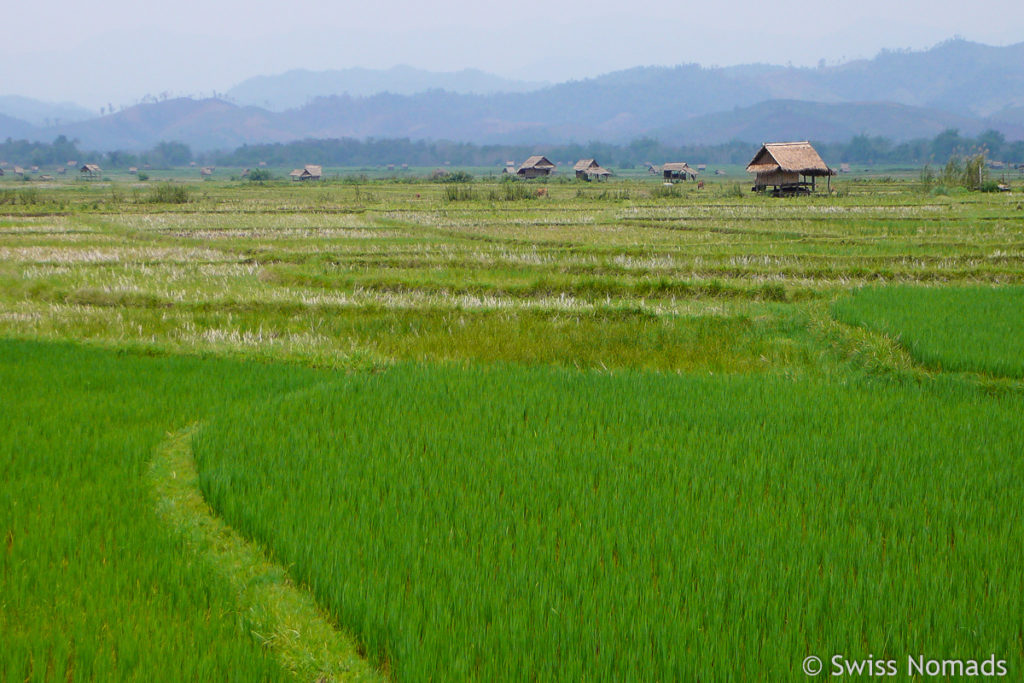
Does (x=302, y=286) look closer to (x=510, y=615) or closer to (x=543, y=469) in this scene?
(x=543, y=469)

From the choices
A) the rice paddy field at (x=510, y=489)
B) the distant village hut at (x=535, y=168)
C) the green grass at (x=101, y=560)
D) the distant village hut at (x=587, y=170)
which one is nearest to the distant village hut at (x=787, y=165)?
the rice paddy field at (x=510, y=489)

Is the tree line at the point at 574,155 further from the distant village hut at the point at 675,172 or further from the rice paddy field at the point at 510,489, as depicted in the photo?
the rice paddy field at the point at 510,489

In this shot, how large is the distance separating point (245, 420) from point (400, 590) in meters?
3.24

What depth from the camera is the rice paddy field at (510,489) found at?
3047mm

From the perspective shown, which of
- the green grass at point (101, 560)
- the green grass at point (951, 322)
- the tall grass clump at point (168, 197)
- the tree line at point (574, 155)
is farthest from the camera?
the tree line at point (574, 155)

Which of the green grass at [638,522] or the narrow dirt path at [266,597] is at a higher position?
the green grass at [638,522]

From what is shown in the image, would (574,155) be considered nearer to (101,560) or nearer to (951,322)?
(951,322)

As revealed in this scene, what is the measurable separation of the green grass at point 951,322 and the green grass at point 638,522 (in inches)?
46.8

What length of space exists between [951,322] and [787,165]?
1364 inches

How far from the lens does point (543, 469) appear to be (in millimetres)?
4918

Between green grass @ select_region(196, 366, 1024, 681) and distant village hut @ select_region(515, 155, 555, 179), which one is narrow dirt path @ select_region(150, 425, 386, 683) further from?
distant village hut @ select_region(515, 155, 555, 179)

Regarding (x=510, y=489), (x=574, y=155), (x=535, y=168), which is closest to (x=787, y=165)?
(x=535, y=168)

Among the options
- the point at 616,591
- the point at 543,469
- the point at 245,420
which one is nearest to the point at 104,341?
the point at 245,420

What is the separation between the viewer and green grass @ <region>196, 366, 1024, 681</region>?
9.89ft
